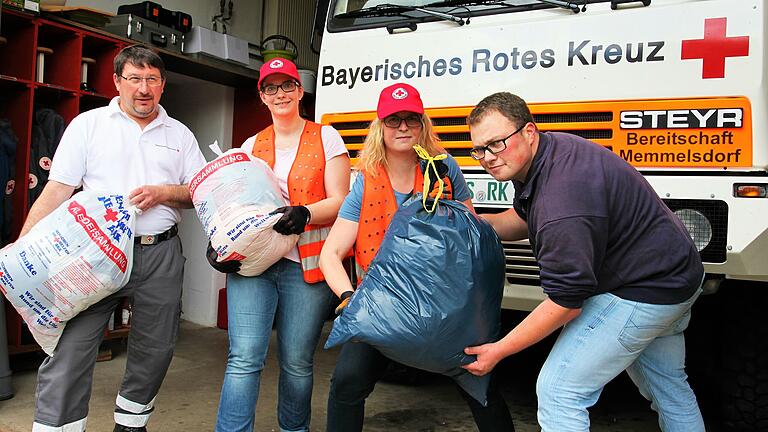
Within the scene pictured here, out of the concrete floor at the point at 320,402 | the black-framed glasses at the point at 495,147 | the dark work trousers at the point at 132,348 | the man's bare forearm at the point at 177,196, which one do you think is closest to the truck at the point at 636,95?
the concrete floor at the point at 320,402

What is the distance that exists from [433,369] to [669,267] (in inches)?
31.6

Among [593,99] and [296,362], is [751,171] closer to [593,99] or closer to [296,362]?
[593,99]

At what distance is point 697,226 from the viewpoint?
2955 mm

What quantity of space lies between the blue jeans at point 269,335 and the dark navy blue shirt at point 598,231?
99 centimetres

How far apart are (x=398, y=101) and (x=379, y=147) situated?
19 cm

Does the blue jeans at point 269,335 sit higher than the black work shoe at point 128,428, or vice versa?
the blue jeans at point 269,335

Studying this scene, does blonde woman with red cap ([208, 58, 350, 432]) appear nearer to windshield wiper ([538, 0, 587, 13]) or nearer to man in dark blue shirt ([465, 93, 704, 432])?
man in dark blue shirt ([465, 93, 704, 432])

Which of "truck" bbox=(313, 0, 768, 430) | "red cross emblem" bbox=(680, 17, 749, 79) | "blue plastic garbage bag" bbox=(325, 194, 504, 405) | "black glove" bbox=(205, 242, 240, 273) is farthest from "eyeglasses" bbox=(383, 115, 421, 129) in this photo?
"red cross emblem" bbox=(680, 17, 749, 79)

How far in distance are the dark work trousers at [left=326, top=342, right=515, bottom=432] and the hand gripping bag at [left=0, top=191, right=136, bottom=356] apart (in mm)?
937

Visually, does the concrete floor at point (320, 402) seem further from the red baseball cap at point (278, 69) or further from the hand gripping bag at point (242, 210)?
the red baseball cap at point (278, 69)

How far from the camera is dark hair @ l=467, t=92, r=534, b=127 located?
7.18ft

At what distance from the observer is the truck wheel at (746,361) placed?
3.34 m

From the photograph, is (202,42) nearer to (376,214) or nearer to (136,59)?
(136,59)

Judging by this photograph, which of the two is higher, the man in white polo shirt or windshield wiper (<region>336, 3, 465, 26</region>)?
windshield wiper (<region>336, 3, 465, 26</region>)
